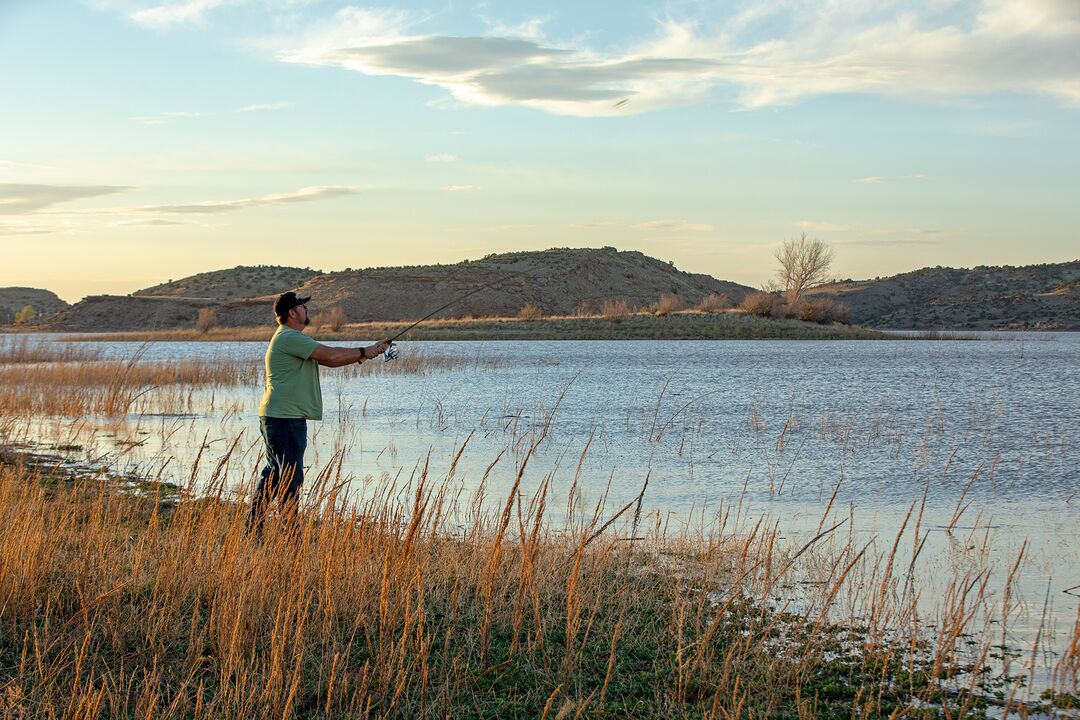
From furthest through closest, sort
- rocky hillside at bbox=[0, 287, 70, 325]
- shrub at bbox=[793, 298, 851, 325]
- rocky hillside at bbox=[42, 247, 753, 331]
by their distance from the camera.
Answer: rocky hillside at bbox=[0, 287, 70, 325] < rocky hillside at bbox=[42, 247, 753, 331] < shrub at bbox=[793, 298, 851, 325]

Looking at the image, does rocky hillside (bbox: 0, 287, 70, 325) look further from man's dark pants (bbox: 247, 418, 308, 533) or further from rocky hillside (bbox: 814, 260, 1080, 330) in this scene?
man's dark pants (bbox: 247, 418, 308, 533)

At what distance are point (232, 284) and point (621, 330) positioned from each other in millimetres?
68249

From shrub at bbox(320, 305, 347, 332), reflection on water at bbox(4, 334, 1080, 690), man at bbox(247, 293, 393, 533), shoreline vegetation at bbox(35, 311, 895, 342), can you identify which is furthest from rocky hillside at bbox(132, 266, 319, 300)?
man at bbox(247, 293, 393, 533)

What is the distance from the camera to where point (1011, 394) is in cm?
2461

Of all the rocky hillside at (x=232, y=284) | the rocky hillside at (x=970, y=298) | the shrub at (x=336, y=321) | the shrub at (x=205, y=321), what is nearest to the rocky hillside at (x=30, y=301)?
the rocky hillside at (x=232, y=284)

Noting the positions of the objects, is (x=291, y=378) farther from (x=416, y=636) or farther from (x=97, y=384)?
(x=97, y=384)

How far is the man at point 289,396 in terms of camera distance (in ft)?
24.5

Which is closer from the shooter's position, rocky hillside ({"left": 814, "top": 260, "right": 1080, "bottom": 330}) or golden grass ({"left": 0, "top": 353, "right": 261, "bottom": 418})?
golden grass ({"left": 0, "top": 353, "right": 261, "bottom": 418})

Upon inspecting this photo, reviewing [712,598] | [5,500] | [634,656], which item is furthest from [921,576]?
[5,500]

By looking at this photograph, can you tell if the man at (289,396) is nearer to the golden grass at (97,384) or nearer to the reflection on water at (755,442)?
the reflection on water at (755,442)

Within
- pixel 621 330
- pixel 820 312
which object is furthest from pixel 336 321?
pixel 820 312

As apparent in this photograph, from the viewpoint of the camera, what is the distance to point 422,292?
9225cm

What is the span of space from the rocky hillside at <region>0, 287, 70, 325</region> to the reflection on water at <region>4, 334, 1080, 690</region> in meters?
125

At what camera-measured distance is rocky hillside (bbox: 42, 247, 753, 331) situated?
87812mm
